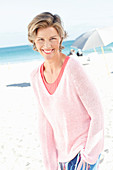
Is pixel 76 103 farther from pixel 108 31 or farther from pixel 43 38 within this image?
pixel 108 31

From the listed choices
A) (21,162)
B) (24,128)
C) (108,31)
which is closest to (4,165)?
(21,162)

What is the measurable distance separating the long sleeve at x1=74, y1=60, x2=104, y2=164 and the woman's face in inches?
6.8

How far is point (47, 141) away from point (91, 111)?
0.47m

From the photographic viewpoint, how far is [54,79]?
1.50 meters

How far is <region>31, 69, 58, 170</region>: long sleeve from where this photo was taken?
1658 mm

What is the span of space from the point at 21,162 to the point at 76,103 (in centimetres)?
292

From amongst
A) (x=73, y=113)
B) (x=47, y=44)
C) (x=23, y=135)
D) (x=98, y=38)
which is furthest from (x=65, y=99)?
(x=98, y=38)

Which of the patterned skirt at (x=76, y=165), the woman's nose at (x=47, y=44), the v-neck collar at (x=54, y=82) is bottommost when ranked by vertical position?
the patterned skirt at (x=76, y=165)

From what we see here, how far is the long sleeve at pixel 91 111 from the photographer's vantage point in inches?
53.5

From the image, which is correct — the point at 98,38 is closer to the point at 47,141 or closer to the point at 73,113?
the point at 47,141

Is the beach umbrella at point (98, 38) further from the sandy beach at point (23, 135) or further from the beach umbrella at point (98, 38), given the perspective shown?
the sandy beach at point (23, 135)

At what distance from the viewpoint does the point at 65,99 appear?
1.43 meters

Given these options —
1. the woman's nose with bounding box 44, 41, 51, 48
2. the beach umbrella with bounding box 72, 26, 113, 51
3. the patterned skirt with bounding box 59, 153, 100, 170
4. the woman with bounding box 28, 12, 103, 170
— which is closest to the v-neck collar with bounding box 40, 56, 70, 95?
the woman with bounding box 28, 12, 103, 170

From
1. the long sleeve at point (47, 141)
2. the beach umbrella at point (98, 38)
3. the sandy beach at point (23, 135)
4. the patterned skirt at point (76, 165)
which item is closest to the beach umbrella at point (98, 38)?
the beach umbrella at point (98, 38)
